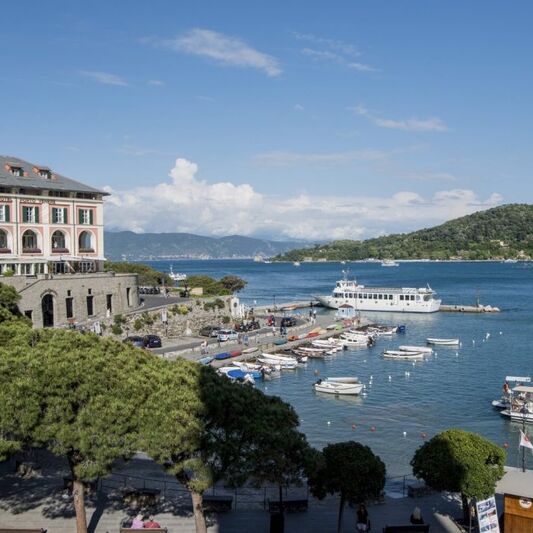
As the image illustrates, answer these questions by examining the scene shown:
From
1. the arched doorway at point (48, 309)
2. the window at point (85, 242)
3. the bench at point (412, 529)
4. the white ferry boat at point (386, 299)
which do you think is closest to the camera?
the bench at point (412, 529)

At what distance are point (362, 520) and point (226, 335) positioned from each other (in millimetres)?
41302

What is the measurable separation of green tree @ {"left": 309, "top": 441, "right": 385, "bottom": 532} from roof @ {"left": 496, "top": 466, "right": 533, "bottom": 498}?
11.4 ft

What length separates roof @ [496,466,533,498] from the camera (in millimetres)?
17095

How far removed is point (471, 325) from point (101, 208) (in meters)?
54.5

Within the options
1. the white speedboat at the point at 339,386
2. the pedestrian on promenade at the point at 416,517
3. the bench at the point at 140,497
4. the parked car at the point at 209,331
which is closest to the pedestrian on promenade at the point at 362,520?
the pedestrian on promenade at the point at 416,517

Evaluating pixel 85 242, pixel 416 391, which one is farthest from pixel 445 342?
pixel 85 242

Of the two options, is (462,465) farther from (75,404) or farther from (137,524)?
(75,404)

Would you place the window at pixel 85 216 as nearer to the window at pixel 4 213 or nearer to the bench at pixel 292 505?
the window at pixel 4 213

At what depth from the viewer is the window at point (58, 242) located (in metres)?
54.0

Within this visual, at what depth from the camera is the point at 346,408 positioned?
4172 centimetres

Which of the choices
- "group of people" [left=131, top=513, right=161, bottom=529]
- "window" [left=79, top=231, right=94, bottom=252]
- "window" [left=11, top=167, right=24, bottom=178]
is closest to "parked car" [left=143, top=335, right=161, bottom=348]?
"window" [left=79, top=231, right=94, bottom=252]

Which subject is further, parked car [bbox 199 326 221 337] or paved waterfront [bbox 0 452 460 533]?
parked car [bbox 199 326 221 337]

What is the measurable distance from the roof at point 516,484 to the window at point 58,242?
4362 cm

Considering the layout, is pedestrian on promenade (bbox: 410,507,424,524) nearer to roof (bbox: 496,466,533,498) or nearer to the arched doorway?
roof (bbox: 496,466,533,498)
